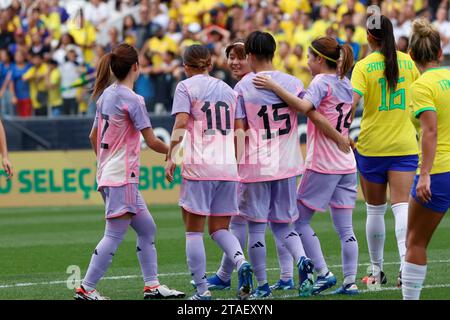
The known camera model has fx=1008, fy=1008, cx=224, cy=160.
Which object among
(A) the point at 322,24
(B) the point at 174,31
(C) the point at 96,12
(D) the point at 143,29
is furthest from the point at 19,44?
(A) the point at 322,24

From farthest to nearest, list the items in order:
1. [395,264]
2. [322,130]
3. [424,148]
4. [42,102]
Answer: [42,102]
[395,264]
[322,130]
[424,148]

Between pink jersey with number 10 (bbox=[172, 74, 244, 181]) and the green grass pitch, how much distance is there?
118 centimetres

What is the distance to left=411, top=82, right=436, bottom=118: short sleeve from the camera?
675cm

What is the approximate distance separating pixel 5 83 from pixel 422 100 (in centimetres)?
1585

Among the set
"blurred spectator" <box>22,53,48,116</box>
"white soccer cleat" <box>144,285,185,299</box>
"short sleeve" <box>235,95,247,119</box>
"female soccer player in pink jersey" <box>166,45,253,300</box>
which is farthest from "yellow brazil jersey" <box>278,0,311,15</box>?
"white soccer cleat" <box>144,285,185,299</box>

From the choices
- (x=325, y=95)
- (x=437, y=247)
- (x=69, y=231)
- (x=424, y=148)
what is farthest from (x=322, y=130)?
(x=69, y=231)

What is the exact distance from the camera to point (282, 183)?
838 cm

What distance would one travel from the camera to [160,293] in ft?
27.9

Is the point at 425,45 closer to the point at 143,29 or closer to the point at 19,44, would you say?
the point at 143,29

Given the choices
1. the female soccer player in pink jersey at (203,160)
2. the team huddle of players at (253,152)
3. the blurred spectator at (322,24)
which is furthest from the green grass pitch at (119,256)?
the blurred spectator at (322,24)

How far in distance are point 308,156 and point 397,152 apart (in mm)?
855

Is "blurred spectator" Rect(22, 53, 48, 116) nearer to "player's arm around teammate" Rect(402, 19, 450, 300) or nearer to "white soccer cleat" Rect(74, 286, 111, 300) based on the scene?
"white soccer cleat" Rect(74, 286, 111, 300)

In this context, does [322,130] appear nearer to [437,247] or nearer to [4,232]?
[437,247]

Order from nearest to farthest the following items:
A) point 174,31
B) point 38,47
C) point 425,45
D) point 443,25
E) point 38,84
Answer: point 425,45
point 443,25
point 38,84
point 174,31
point 38,47
